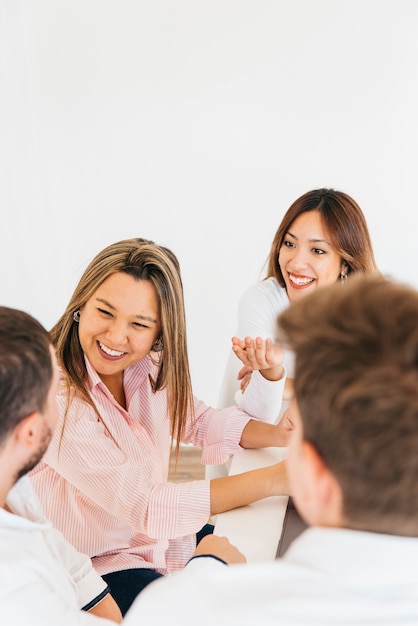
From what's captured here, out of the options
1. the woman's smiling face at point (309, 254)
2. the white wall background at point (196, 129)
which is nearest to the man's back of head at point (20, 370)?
the woman's smiling face at point (309, 254)

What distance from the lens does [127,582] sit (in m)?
1.34

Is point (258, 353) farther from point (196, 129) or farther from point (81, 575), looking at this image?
point (196, 129)

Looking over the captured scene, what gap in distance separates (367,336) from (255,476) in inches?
28.7

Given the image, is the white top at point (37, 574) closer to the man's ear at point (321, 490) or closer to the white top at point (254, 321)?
the man's ear at point (321, 490)

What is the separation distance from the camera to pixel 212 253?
10.1 feet

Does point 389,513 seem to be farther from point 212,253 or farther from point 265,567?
point 212,253

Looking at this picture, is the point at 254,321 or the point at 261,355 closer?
the point at 261,355

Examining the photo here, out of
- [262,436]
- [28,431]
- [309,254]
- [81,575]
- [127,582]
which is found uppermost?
[309,254]

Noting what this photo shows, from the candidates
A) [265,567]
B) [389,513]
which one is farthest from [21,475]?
[389,513]

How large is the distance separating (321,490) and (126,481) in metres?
0.66

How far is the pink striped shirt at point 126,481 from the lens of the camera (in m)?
1.31

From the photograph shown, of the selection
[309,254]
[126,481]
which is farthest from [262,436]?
[309,254]

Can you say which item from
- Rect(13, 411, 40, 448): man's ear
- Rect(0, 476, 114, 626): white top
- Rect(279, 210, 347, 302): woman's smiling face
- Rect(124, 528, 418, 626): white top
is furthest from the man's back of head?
Rect(279, 210, 347, 302): woman's smiling face

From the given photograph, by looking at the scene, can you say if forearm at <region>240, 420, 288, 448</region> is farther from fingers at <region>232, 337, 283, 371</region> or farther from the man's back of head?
the man's back of head
